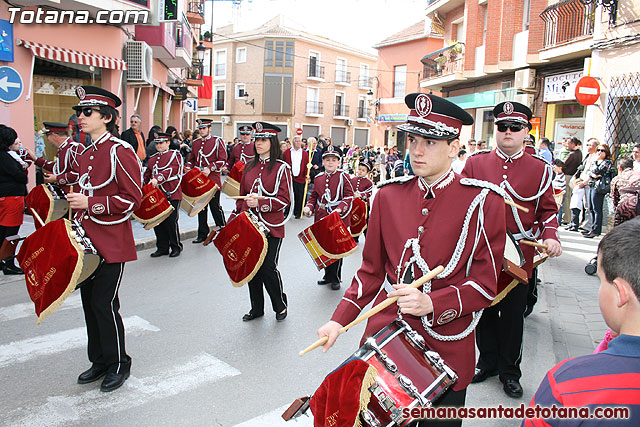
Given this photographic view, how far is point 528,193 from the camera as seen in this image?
14.6ft

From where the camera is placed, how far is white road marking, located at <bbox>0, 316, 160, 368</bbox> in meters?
4.76

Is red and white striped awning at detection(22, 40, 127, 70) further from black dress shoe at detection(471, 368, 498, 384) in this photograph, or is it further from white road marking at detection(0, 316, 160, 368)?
black dress shoe at detection(471, 368, 498, 384)

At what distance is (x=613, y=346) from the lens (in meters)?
1.50

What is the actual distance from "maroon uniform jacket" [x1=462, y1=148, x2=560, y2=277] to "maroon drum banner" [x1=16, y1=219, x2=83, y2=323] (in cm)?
338

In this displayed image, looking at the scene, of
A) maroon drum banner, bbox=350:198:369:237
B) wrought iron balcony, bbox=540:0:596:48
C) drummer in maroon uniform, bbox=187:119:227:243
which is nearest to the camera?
maroon drum banner, bbox=350:198:369:237

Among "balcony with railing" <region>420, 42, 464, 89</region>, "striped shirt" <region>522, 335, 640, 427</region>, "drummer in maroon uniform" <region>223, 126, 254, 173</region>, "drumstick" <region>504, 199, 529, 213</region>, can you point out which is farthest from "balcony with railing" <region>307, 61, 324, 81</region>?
"striped shirt" <region>522, 335, 640, 427</region>

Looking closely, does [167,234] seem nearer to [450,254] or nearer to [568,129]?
[450,254]

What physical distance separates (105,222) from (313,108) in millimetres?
47312

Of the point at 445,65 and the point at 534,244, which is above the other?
the point at 445,65

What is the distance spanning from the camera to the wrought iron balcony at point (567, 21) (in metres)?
14.7

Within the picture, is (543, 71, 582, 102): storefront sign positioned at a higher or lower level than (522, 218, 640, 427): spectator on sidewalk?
higher

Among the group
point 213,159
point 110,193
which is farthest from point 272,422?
point 213,159

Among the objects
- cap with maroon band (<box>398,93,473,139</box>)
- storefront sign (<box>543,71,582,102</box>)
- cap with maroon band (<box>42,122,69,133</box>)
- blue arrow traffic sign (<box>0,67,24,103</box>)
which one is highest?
storefront sign (<box>543,71,582,102</box>)

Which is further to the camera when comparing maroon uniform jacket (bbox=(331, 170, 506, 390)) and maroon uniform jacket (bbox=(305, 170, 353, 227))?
maroon uniform jacket (bbox=(305, 170, 353, 227))
